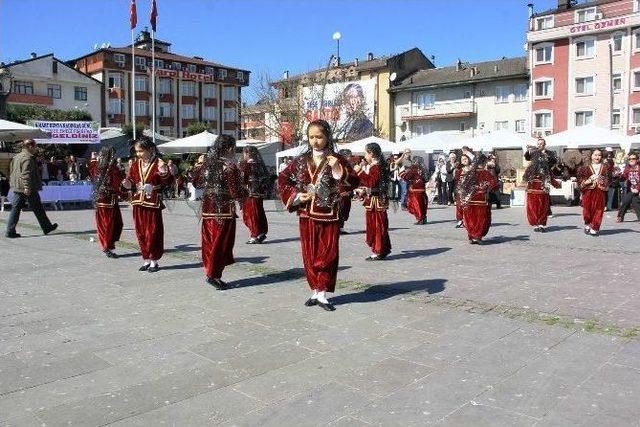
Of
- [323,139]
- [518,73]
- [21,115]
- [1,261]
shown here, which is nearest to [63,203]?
[1,261]

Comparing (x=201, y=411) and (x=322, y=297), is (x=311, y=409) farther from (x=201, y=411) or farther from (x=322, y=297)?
(x=322, y=297)

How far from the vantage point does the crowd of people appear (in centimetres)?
626

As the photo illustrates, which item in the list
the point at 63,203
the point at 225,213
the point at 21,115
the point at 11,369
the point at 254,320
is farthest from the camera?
the point at 21,115

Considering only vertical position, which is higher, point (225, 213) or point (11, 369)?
point (225, 213)

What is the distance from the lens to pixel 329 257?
20.4 ft

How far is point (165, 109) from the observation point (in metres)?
77.6

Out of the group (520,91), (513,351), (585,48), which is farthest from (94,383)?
(520,91)

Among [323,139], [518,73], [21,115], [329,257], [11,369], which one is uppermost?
[518,73]

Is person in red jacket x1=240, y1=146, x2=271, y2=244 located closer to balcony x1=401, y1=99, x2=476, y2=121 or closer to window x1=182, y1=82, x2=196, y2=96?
balcony x1=401, y1=99, x2=476, y2=121

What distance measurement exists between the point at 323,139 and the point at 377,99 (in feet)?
174

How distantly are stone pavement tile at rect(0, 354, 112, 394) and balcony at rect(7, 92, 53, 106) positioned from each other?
2510 inches

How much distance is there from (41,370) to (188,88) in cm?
7877

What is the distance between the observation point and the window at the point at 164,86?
7662 cm

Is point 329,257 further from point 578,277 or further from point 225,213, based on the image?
point 578,277
